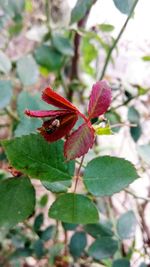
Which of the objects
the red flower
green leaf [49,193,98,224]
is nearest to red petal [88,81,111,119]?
the red flower

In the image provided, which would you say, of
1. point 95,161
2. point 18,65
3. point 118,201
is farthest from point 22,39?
point 95,161

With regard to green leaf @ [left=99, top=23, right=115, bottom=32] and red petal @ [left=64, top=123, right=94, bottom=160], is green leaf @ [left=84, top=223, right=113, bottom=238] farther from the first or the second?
green leaf @ [left=99, top=23, right=115, bottom=32]

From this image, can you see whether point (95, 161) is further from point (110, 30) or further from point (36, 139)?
point (110, 30)

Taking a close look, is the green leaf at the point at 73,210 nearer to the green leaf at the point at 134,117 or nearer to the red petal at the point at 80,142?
the red petal at the point at 80,142

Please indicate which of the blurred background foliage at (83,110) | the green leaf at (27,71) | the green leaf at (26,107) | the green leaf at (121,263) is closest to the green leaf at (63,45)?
the blurred background foliage at (83,110)

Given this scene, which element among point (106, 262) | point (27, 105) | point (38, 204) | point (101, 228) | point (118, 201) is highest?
point (27, 105)
